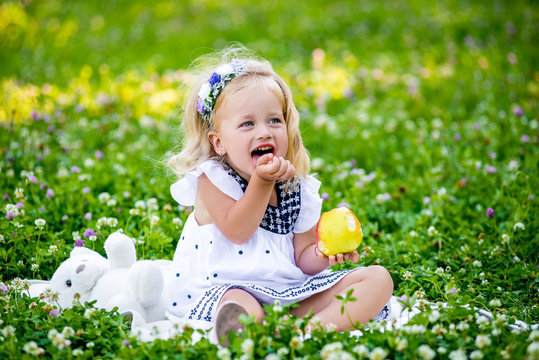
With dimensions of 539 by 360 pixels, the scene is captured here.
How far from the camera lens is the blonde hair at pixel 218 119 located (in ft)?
9.64

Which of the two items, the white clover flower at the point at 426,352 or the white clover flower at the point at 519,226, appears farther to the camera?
the white clover flower at the point at 519,226

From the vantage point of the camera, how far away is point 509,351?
7.06 ft

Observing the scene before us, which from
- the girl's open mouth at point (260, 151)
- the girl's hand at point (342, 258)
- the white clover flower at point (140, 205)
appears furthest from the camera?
the white clover flower at point (140, 205)

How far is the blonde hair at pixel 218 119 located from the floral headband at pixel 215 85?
0.02 meters

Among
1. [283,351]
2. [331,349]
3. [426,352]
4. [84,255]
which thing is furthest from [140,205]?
[426,352]

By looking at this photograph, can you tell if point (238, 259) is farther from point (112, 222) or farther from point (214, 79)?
point (112, 222)

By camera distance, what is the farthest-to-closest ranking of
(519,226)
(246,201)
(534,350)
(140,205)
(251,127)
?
(140,205)
(519,226)
(251,127)
(246,201)
(534,350)

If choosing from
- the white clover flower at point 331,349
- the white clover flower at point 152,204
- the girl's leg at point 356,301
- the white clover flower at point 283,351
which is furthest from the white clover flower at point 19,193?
the white clover flower at point 331,349

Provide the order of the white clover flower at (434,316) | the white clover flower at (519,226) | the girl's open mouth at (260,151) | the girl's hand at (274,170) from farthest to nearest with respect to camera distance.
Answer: the white clover flower at (519,226)
the girl's open mouth at (260,151)
the girl's hand at (274,170)
the white clover flower at (434,316)

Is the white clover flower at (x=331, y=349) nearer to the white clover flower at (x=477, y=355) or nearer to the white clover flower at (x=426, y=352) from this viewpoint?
the white clover flower at (x=426, y=352)

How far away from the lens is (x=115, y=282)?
9.35 ft

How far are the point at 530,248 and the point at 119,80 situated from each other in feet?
17.0

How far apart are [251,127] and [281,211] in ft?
1.58

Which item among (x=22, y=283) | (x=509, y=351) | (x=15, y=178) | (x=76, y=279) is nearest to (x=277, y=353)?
(x=509, y=351)
